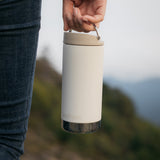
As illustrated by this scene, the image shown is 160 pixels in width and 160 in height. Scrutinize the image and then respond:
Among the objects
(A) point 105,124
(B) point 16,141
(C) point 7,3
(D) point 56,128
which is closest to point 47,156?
(D) point 56,128

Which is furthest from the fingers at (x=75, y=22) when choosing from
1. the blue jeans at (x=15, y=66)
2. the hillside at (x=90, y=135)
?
the hillside at (x=90, y=135)

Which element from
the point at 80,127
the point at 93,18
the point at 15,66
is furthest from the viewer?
the point at 80,127

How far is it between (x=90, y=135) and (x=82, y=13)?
254 centimetres

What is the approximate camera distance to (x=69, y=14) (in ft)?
5.42

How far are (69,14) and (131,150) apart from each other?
9.22 feet

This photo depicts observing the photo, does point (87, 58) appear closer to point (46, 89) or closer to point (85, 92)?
point (85, 92)

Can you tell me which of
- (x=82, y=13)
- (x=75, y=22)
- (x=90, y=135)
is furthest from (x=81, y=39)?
(x=90, y=135)

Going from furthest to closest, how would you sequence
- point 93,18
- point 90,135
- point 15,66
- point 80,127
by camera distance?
1. point 90,135
2. point 80,127
3. point 93,18
4. point 15,66

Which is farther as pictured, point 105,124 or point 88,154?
point 105,124

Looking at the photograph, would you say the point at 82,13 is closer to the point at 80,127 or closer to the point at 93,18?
the point at 93,18

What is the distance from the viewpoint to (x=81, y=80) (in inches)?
63.2

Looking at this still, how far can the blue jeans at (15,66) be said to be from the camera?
3.81 feet

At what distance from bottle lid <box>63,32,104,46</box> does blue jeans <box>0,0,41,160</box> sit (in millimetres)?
360

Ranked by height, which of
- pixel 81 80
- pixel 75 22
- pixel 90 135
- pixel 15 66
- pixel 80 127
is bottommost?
pixel 90 135
